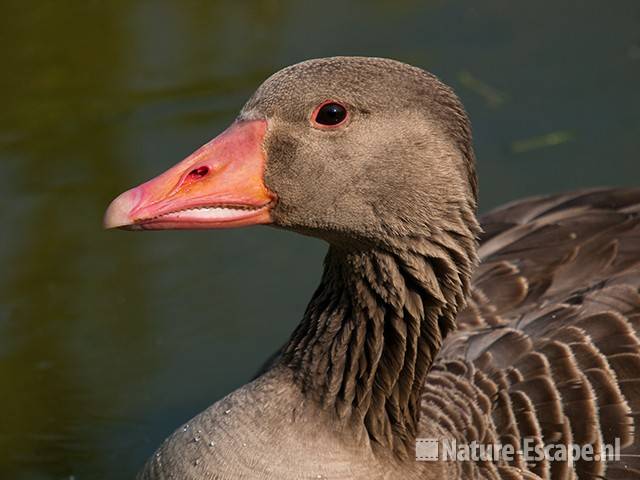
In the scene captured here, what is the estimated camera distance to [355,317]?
5.59 metres

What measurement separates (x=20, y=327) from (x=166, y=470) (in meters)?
3.13

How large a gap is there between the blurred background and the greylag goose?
2280 millimetres

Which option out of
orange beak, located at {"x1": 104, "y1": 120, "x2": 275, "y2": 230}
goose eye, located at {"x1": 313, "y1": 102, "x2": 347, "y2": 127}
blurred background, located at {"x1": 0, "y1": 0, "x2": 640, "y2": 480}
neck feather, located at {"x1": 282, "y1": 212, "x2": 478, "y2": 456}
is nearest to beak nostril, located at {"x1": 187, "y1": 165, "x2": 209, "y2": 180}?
orange beak, located at {"x1": 104, "y1": 120, "x2": 275, "y2": 230}

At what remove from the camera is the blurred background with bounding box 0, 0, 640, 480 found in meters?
8.20

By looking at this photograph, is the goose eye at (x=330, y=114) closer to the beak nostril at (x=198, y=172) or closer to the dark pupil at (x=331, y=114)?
the dark pupil at (x=331, y=114)

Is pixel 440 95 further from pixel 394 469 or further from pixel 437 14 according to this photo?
pixel 437 14

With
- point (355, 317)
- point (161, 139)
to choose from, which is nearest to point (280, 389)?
point (355, 317)

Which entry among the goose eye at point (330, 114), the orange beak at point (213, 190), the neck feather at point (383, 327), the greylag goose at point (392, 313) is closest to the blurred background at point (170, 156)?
the greylag goose at point (392, 313)

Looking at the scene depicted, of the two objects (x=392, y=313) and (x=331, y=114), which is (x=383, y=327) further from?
(x=331, y=114)

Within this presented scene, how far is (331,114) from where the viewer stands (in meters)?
5.10

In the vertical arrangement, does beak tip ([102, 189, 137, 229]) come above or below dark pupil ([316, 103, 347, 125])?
below

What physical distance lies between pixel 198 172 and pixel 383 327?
112 centimetres

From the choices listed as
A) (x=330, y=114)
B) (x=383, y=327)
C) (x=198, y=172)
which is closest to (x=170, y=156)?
(x=383, y=327)

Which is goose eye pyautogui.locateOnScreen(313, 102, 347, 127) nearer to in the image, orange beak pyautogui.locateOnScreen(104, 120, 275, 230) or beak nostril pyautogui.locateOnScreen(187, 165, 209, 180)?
orange beak pyautogui.locateOnScreen(104, 120, 275, 230)
